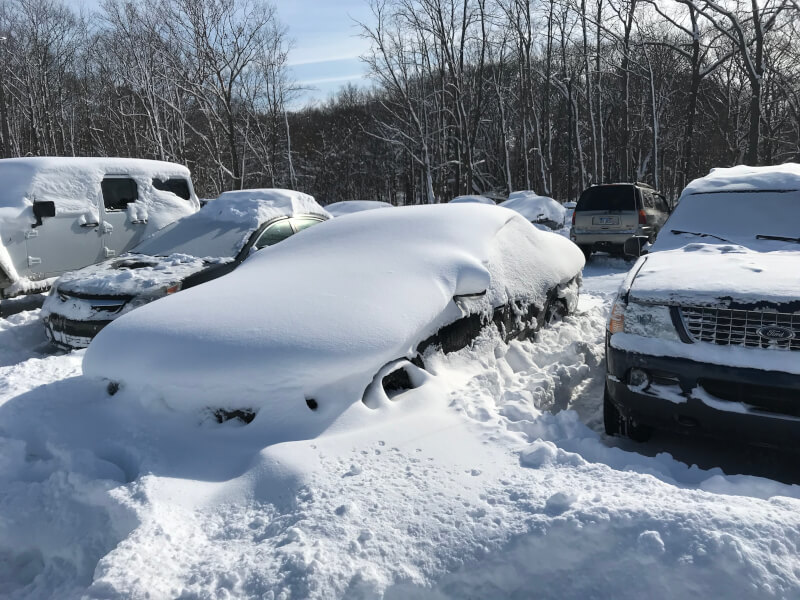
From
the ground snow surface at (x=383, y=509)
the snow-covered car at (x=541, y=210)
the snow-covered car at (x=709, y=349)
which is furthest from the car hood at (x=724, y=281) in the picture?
the snow-covered car at (x=541, y=210)

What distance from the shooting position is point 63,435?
9.89 ft

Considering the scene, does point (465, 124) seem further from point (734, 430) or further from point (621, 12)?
point (734, 430)

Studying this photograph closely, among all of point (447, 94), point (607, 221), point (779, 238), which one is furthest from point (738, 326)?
point (447, 94)

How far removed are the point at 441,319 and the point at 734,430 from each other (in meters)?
1.66

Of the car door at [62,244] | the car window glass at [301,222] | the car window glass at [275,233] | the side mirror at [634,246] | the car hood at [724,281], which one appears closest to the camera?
the car hood at [724,281]

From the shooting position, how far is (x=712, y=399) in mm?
2752

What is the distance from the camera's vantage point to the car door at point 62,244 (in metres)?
6.83

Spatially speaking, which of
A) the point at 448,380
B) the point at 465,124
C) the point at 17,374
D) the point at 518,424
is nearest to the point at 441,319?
the point at 448,380

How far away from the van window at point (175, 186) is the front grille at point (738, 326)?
761 centimetres

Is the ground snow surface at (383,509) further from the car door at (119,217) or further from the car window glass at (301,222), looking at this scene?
the car door at (119,217)

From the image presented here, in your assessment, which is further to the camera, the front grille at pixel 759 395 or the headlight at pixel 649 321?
the headlight at pixel 649 321

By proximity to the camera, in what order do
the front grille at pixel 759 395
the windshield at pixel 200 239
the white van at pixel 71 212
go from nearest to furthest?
the front grille at pixel 759 395
the windshield at pixel 200 239
the white van at pixel 71 212

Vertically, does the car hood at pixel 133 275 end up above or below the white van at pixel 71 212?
below

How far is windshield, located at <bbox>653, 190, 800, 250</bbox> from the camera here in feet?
15.0
